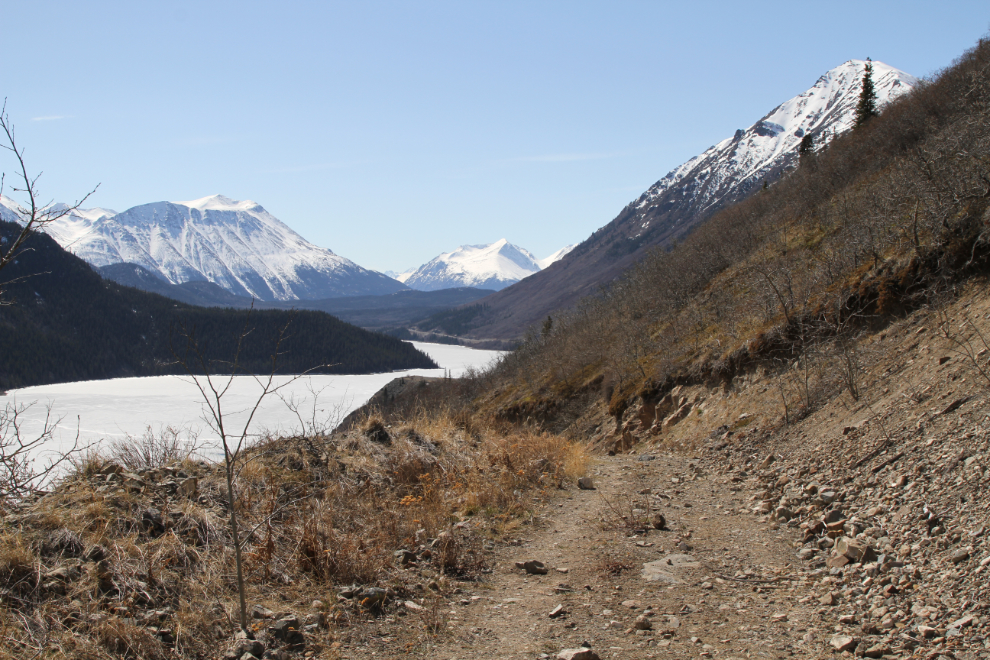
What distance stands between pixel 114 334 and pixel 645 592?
20579 centimetres

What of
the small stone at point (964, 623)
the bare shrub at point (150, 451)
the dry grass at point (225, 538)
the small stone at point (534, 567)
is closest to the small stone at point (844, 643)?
the small stone at point (964, 623)

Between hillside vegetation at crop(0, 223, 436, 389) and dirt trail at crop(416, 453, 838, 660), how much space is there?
490 ft

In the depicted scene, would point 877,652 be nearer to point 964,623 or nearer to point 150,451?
point 964,623

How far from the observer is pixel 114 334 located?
566ft

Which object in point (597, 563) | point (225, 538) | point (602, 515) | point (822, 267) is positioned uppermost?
point (225, 538)

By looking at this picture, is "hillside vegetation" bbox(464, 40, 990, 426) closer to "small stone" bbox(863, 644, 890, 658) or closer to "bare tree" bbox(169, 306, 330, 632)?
"small stone" bbox(863, 644, 890, 658)

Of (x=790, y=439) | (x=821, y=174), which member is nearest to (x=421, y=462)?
(x=790, y=439)

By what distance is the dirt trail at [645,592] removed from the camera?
4.32 metres

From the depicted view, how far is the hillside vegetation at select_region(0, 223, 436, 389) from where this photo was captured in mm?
152250

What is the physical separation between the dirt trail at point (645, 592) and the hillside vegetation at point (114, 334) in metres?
149

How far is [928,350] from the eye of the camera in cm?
920

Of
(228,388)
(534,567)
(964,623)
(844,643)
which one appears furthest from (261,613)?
(964,623)

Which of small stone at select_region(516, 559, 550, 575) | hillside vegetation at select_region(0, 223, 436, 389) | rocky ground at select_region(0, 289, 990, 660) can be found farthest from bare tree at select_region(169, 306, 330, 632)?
hillside vegetation at select_region(0, 223, 436, 389)

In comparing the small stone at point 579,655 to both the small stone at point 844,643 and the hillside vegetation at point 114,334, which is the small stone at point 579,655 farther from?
the hillside vegetation at point 114,334
